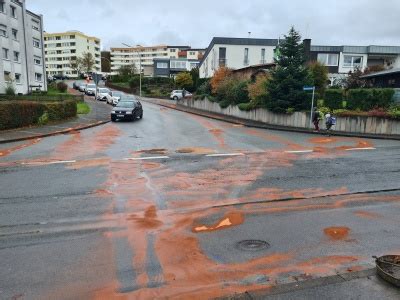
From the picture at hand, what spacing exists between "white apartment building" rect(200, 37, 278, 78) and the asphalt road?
45.1 meters

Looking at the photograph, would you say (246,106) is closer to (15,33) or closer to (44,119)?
(44,119)

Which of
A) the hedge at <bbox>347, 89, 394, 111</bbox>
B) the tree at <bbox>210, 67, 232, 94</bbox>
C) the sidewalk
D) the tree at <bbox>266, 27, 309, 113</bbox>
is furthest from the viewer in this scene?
the tree at <bbox>210, 67, 232, 94</bbox>

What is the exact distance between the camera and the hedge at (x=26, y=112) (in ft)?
64.9

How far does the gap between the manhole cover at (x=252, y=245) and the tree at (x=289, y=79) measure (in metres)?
20.6

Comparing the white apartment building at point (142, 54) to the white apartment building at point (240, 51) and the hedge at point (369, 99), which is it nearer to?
the white apartment building at point (240, 51)

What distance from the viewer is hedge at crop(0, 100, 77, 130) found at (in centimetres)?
1978

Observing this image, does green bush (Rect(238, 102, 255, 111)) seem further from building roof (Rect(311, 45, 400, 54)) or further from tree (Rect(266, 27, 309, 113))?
building roof (Rect(311, 45, 400, 54))

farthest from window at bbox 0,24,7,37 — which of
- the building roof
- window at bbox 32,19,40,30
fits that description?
the building roof

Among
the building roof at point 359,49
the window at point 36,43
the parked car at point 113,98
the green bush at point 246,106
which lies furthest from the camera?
the building roof at point 359,49

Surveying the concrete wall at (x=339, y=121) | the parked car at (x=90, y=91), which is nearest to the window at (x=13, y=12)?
the parked car at (x=90, y=91)

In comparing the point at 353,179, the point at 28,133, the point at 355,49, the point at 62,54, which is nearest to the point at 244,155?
the point at 353,179

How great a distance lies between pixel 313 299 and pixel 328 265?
102 cm

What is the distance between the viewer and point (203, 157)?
547 inches

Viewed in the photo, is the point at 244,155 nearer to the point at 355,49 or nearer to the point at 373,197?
the point at 373,197
